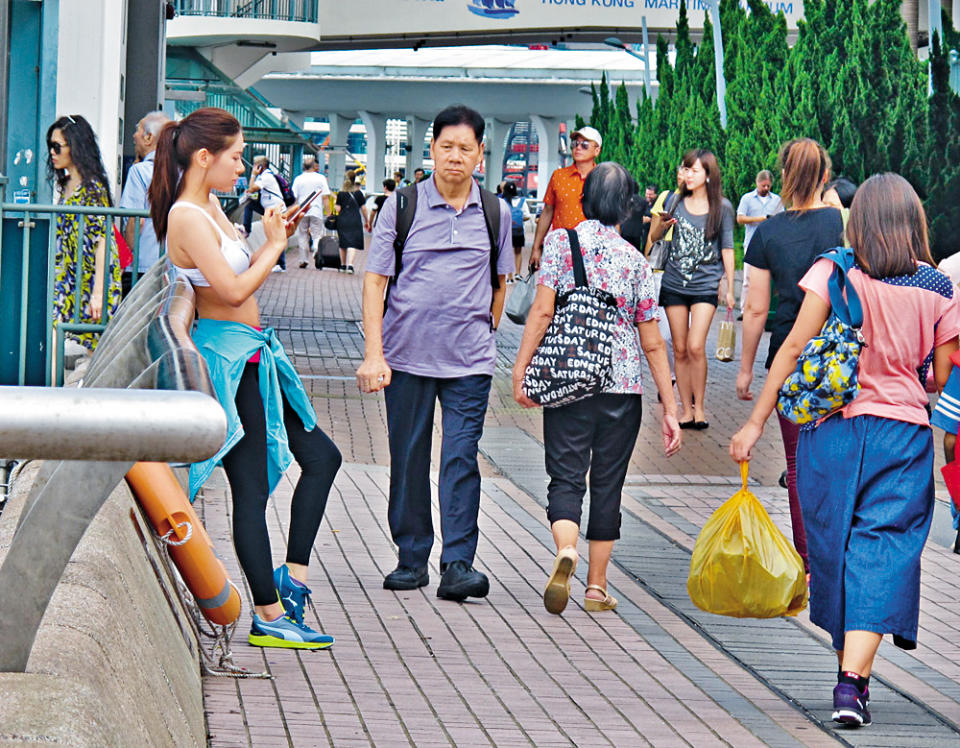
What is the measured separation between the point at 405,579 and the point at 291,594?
1.06 m

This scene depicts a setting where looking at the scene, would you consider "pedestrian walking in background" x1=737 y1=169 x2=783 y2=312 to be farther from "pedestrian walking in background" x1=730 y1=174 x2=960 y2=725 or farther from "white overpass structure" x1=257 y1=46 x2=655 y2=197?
"white overpass structure" x1=257 y1=46 x2=655 y2=197

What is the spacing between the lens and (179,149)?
5.11 m

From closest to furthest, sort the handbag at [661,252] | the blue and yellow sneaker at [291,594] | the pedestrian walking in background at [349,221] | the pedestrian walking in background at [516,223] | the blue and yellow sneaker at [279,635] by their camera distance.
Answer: the blue and yellow sneaker at [279,635] → the blue and yellow sneaker at [291,594] → the handbag at [661,252] → the pedestrian walking in background at [349,221] → the pedestrian walking in background at [516,223]

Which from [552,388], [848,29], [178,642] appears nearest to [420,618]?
[552,388]

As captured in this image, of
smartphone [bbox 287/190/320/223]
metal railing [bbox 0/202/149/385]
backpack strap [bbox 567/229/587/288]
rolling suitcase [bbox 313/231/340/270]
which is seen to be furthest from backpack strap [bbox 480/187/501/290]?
rolling suitcase [bbox 313/231/340/270]

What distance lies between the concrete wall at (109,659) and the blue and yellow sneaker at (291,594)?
75 centimetres

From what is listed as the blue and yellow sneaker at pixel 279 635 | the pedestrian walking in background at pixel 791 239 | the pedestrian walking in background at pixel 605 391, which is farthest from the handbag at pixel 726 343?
the blue and yellow sneaker at pixel 279 635

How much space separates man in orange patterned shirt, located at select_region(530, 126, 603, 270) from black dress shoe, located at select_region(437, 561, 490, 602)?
5.18 meters

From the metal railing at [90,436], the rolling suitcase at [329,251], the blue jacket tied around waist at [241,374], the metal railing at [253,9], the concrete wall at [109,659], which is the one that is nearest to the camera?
the metal railing at [90,436]

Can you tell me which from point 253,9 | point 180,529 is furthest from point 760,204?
point 253,9

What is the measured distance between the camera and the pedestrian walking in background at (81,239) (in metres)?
8.36

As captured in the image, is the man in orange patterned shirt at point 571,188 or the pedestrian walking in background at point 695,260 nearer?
the pedestrian walking in background at point 695,260

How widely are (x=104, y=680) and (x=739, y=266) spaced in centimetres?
2432

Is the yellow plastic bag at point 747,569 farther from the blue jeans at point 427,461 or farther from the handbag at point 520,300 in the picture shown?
the handbag at point 520,300
